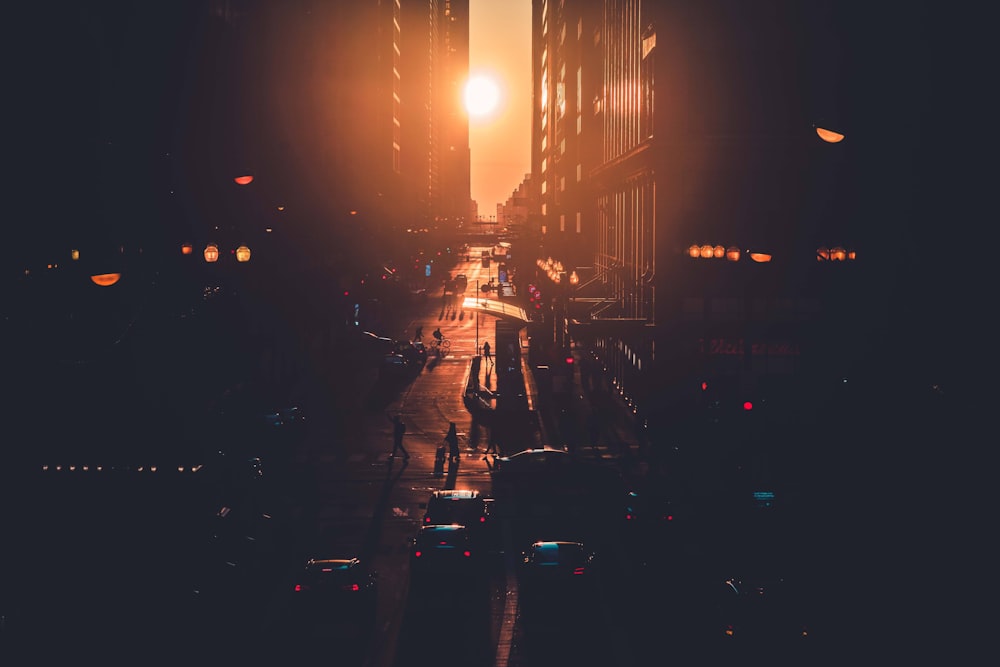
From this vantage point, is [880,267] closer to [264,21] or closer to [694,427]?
[694,427]

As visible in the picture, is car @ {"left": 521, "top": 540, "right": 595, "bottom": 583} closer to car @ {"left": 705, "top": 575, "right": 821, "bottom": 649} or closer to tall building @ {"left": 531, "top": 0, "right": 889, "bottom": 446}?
car @ {"left": 705, "top": 575, "right": 821, "bottom": 649}

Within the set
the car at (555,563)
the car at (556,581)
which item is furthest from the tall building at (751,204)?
the car at (556,581)

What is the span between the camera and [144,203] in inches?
2082

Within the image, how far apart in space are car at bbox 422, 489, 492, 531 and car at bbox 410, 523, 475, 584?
9.24 feet

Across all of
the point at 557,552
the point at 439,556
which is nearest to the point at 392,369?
the point at 439,556

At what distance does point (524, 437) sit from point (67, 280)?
64.2 feet

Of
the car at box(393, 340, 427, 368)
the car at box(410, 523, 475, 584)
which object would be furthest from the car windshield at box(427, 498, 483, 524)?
the car at box(393, 340, 427, 368)

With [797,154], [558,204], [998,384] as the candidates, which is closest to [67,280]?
[797,154]

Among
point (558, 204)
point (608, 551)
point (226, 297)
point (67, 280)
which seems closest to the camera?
point (608, 551)

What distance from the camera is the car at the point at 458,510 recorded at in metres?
28.1

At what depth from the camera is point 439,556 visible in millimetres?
24438

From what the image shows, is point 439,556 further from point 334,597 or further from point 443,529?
point 334,597

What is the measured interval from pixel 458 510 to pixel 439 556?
13.1 feet

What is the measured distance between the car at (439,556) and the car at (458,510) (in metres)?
2.82
